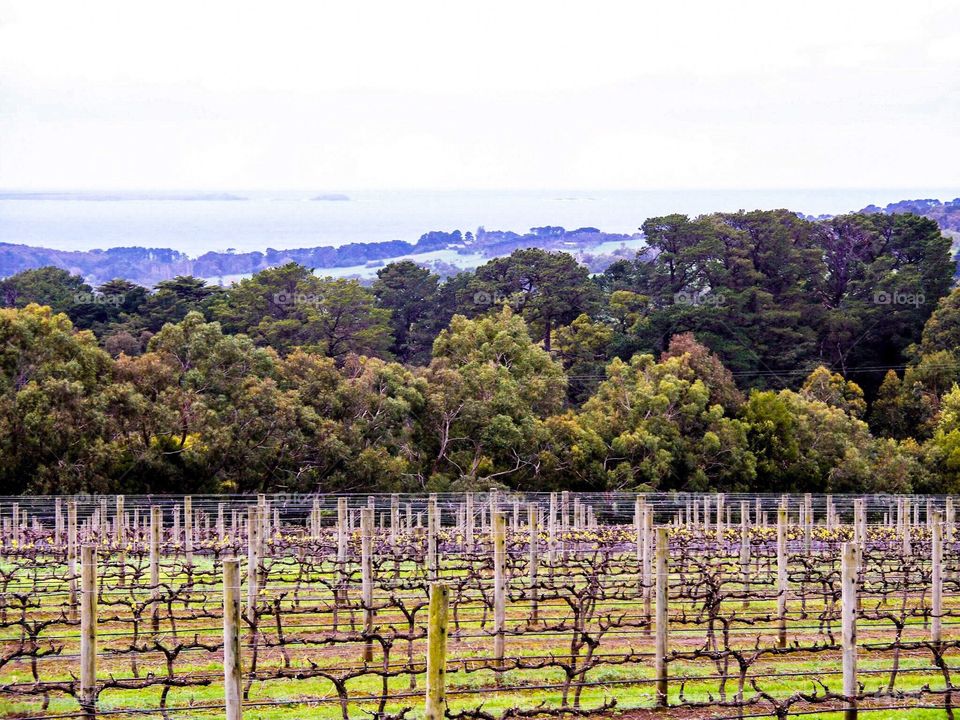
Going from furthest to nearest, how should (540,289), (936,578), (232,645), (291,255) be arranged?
(291,255)
(540,289)
(936,578)
(232,645)

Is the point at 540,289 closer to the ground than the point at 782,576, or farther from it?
farther from it

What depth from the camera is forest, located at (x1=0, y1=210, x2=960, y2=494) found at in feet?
115

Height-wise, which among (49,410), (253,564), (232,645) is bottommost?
(49,410)

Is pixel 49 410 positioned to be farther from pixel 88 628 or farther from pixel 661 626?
pixel 661 626

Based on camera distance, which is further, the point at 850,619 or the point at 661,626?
the point at 661,626

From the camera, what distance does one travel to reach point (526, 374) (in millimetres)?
42875

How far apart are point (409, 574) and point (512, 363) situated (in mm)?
19783

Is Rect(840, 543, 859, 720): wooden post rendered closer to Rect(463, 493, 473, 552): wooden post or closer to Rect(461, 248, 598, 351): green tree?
Rect(463, 493, 473, 552): wooden post

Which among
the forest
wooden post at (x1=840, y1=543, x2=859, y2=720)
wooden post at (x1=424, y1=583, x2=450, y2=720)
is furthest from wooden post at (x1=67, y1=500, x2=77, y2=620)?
the forest

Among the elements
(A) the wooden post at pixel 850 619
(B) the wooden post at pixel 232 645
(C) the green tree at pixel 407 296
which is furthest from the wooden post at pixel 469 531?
(C) the green tree at pixel 407 296

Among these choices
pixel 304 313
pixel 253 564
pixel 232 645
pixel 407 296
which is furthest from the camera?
pixel 407 296

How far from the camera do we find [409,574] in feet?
78.2

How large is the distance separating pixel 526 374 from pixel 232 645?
112ft

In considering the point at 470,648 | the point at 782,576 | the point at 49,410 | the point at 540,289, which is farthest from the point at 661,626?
the point at 540,289
